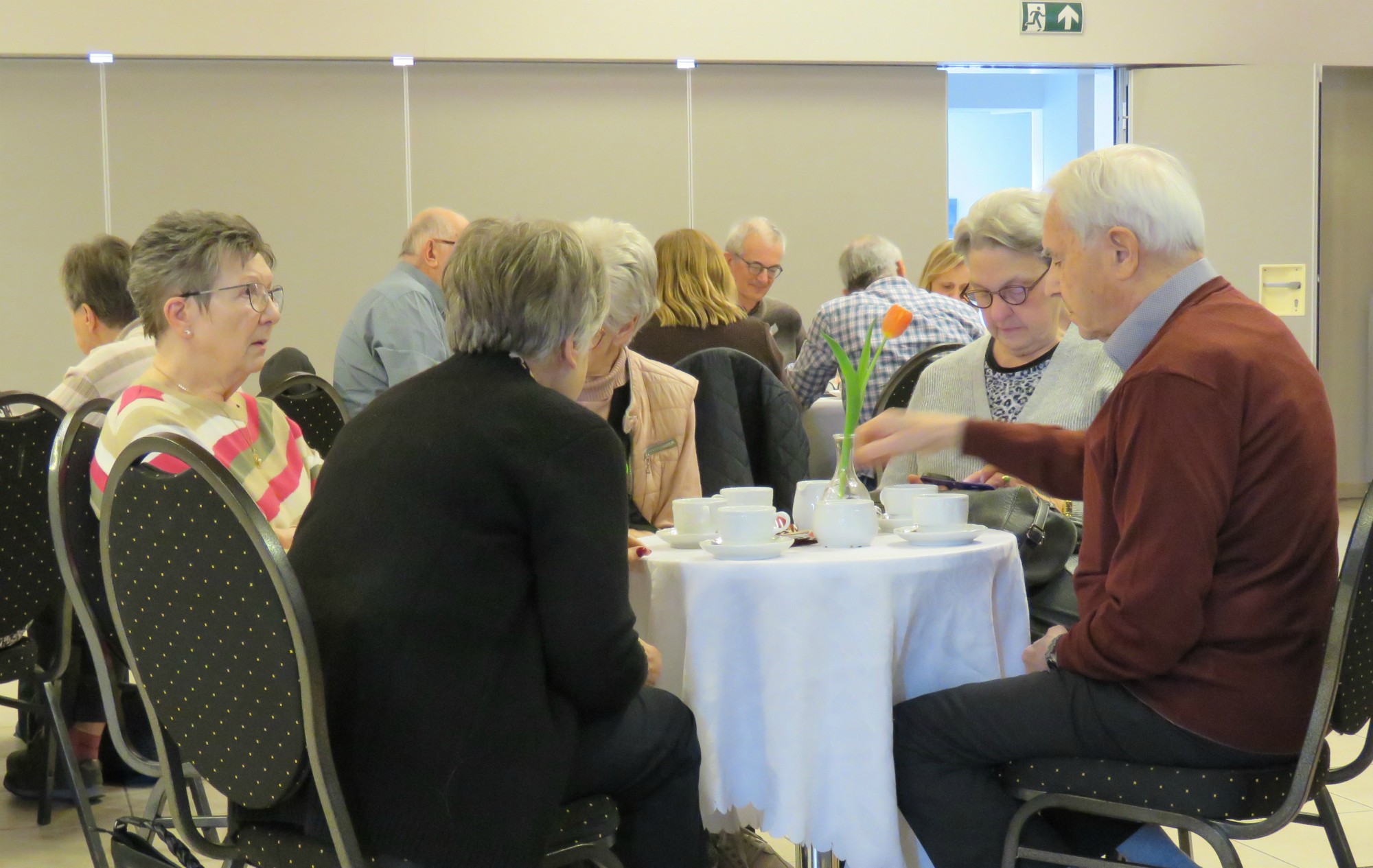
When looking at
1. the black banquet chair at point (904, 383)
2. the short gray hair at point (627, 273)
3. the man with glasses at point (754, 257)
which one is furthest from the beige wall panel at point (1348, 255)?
the short gray hair at point (627, 273)

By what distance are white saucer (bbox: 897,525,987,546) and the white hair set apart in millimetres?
499

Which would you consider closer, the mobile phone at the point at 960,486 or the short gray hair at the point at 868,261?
the mobile phone at the point at 960,486

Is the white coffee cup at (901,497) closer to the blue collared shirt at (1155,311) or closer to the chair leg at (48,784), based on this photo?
the blue collared shirt at (1155,311)

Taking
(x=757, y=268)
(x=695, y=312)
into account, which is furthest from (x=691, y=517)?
(x=757, y=268)

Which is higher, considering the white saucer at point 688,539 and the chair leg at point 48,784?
the white saucer at point 688,539

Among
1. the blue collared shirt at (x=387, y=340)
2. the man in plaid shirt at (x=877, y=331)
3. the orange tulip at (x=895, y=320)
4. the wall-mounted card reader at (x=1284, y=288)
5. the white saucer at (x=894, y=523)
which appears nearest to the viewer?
the orange tulip at (x=895, y=320)

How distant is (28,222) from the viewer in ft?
21.2

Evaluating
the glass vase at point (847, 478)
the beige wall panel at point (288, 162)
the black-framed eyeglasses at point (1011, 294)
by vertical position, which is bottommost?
the glass vase at point (847, 478)

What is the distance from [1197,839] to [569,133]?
5127 mm

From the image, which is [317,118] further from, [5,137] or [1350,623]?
[1350,623]

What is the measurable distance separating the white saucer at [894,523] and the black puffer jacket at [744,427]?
A: 0.61 meters

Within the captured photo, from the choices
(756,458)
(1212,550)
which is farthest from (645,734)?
(756,458)

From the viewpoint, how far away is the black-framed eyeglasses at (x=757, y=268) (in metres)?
6.15

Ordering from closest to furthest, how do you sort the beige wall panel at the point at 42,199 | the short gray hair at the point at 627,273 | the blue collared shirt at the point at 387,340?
1. the short gray hair at the point at 627,273
2. the blue collared shirt at the point at 387,340
3. the beige wall panel at the point at 42,199
